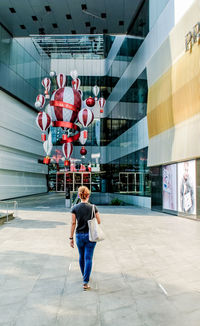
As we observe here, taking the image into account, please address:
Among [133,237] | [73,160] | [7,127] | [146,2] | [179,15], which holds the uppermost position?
[146,2]

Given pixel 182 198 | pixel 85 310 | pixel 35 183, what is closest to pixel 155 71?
pixel 182 198

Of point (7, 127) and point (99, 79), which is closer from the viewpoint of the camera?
point (7, 127)

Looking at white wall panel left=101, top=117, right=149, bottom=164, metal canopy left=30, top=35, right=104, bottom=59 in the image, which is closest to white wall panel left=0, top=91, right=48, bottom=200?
metal canopy left=30, top=35, right=104, bottom=59

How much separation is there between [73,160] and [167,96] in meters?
24.0

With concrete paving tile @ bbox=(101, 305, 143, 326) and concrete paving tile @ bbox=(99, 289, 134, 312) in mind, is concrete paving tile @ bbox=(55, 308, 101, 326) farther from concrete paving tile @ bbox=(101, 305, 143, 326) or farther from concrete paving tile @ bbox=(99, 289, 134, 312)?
concrete paving tile @ bbox=(99, 289, 134, 312)

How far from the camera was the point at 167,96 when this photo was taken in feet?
52.7

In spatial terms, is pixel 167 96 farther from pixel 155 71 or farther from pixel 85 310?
pixel 85 310

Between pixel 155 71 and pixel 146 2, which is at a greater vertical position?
pixel 146 2

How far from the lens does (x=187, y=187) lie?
14219mm

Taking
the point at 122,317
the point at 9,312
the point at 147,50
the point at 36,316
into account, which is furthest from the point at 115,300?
the point at 147,50

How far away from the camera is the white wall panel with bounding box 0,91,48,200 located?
1128 inches

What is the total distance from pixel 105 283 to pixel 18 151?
29.7 m

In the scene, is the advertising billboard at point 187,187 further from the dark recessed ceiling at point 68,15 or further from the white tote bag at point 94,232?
the dark recessed ceiling at point 68,15

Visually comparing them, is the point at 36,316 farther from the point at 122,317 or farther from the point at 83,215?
the point at 83,215
